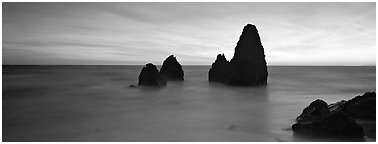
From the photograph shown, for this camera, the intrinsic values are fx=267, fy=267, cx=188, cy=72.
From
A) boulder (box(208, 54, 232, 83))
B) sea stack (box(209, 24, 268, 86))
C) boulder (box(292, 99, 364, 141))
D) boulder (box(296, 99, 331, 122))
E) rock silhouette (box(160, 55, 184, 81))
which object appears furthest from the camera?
rock silhouette (box(160, 55, 184, 81))

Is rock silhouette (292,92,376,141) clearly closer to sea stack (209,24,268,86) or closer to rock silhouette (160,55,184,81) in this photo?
sea stack (209,24,268,86)

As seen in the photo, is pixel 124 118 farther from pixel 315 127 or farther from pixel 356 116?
pixel 356 116

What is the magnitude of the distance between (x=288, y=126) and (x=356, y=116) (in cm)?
240

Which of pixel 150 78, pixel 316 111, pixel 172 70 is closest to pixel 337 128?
pixel 316 111

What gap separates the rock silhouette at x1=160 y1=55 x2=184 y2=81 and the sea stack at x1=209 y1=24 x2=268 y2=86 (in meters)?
8.58

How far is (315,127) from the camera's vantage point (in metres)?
7.68

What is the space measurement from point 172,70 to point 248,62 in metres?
12.6

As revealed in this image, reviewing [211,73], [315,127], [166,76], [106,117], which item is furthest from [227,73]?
[315,127]

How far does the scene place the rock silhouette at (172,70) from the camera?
38.5 m

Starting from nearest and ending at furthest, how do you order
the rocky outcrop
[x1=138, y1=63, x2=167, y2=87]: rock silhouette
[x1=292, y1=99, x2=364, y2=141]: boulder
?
1. [x1=292, y1=99, x2=364, y2=141]: boulder
2. the rocky outcrop
3. [x1=138, y1=63, x2=167, y2=87]: rock silhouette

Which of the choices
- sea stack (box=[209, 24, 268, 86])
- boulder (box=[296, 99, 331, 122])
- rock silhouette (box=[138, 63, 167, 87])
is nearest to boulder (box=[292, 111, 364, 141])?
boulder (box=[296, 99, 331, 122])

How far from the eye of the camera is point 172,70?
39.3m

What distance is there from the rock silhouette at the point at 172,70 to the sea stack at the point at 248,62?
858cm

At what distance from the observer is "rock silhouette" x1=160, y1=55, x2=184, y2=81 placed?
1517 inches
